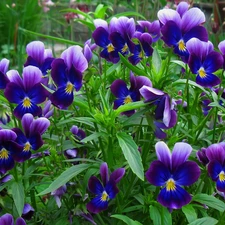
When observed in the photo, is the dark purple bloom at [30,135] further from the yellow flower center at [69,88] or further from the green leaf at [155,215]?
the green leaf at [155,215]

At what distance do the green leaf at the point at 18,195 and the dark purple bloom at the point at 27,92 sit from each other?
162mm

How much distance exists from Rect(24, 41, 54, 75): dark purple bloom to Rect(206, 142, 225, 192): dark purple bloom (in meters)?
0.46

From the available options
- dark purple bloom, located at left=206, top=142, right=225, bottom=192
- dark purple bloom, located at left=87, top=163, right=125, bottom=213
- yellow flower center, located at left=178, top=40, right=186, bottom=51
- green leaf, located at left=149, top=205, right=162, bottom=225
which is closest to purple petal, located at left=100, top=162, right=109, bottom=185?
dark purple bloom, located at left=87, top=163, right=125, bottom=213

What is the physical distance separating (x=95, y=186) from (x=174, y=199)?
8.1 inches

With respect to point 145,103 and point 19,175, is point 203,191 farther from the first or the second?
point 19,175

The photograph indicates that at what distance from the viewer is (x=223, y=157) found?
116cm

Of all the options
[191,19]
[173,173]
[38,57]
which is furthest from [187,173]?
[38,57]

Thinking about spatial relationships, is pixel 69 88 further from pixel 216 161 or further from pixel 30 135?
pixel 216 161

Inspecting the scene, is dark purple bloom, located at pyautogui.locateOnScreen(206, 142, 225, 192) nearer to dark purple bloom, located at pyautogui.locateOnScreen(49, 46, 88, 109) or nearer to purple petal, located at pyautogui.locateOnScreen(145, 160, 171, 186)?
purple petal, located at pyautogui.locateOnScreen(145, 160, 171, 186)

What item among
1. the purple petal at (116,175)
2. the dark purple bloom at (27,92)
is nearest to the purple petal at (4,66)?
Result: the dark purple bloom at (27,92)

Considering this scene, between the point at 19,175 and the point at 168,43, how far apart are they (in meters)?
0.50

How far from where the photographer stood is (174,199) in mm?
1117

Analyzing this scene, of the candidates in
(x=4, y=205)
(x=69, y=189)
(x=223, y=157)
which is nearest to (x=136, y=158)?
(x=223, y=157)

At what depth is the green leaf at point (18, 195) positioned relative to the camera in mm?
1240
